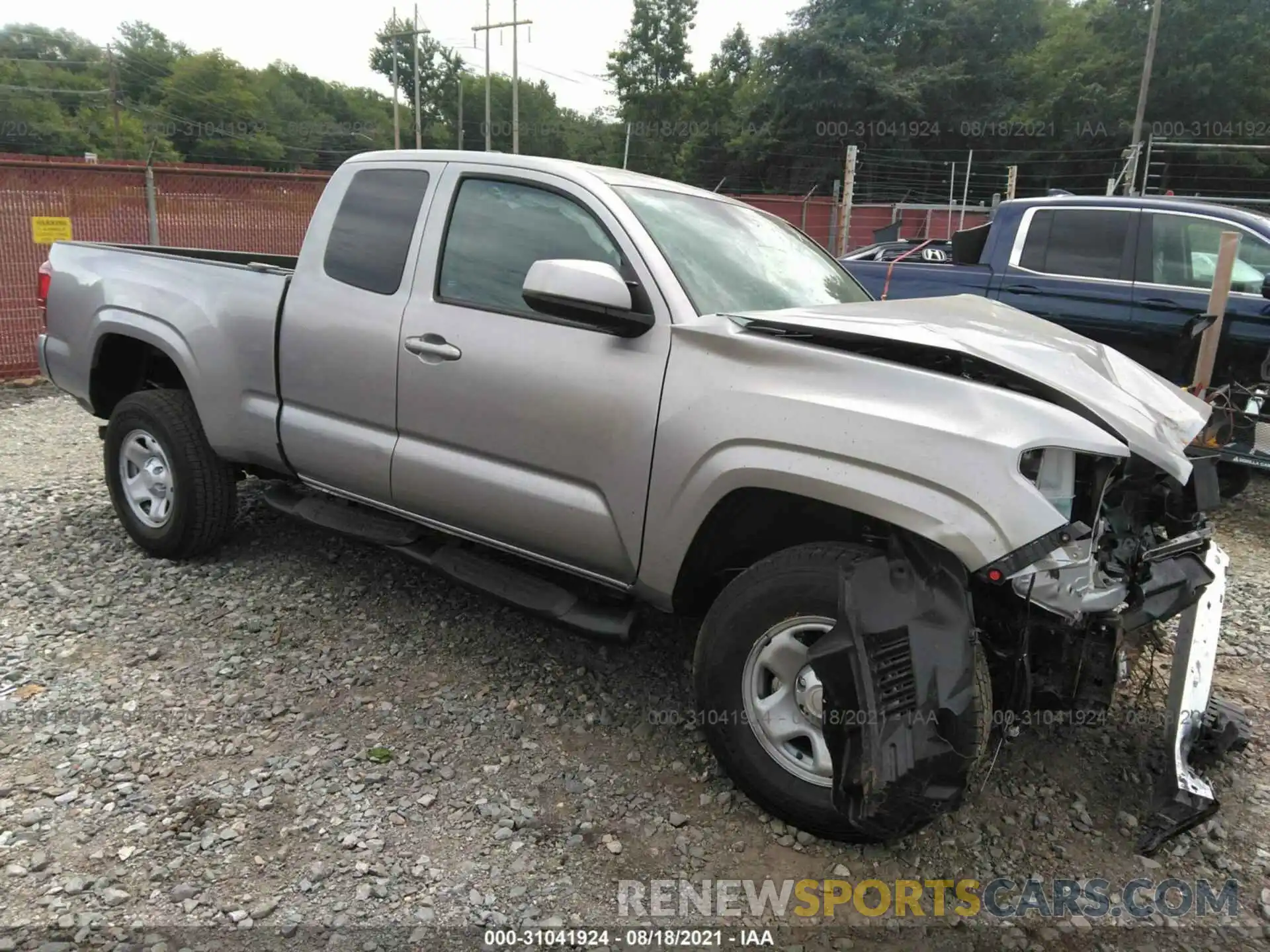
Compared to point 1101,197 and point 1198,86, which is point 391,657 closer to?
point 1101,197

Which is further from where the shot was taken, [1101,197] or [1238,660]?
[1101,197]

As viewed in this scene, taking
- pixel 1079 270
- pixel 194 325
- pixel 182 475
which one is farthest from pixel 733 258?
pixel 1079 270

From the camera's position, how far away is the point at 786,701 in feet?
8.47

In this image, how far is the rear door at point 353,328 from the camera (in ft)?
11.5

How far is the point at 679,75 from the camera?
69875 millimetres

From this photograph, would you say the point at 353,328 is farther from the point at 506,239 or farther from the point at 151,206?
the point at 151,206

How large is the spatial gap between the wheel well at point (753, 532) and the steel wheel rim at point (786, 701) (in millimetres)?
329

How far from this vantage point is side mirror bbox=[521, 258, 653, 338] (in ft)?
8.92

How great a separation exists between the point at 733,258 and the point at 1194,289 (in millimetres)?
4360

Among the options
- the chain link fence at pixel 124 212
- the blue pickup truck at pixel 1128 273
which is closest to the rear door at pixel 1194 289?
the blue pickup truck at pixel 1128 273

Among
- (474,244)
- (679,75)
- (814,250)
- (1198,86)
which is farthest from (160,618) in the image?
(679,75)

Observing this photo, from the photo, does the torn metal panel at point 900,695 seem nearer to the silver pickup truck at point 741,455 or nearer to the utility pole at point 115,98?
the silver pickup truck at point 741,455

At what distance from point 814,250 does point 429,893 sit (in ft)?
9.76

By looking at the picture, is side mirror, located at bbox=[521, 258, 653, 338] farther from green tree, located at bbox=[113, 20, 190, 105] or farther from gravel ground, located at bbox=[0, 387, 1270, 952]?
green tree, located at bbox=[113, 20, 190, 105]
